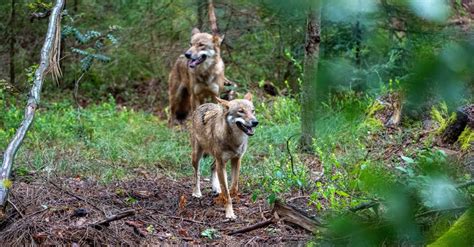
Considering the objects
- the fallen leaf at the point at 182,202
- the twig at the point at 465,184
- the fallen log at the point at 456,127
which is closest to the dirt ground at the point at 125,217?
the fallen leaf at the point at 182,202

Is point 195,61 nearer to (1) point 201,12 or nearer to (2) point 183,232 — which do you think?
(1) point 201,12

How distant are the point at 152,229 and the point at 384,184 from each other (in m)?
4.90

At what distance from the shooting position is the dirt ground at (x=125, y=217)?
627cm

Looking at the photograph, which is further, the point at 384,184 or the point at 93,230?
the point at 93,230

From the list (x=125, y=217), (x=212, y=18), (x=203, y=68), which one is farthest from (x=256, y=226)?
(x=212, y=18)

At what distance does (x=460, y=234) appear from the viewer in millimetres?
2111

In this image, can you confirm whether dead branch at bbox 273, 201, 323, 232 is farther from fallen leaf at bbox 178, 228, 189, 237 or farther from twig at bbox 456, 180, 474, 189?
twig at bbox 456, 180, 474, 189

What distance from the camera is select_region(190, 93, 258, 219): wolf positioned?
7730 mm

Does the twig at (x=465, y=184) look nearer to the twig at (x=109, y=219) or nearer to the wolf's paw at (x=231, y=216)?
the twig at (x=109, y=219)

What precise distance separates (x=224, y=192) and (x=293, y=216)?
3.61 ft

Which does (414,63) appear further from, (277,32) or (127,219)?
(277,32)

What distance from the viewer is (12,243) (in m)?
6.09

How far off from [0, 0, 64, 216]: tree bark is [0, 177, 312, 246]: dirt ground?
0.38 meters

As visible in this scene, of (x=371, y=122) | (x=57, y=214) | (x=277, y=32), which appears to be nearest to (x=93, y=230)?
(x=57, y=214)
